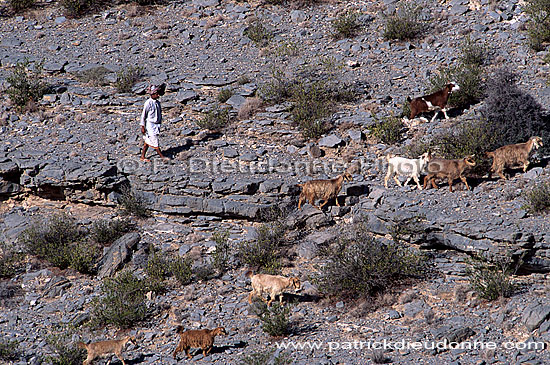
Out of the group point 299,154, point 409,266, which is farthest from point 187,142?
point 409,266

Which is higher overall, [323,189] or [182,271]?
[323,189]

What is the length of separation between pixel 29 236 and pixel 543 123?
39.6ft

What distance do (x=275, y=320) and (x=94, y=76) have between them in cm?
1152

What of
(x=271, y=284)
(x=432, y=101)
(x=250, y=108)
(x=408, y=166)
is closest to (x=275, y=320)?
(x=271, y=284)

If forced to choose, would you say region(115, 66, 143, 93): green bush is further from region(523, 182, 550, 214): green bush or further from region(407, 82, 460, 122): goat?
region(523, 182, 550, 214): green bush

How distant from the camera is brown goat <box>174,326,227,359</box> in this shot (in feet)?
33.8

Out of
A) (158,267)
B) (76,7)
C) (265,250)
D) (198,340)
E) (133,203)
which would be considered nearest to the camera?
(198,340)

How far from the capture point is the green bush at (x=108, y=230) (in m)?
13.7

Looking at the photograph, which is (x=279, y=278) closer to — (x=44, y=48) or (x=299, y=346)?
(x=299, y=346)

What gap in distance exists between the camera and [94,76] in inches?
746

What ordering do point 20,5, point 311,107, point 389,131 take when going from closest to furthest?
point 389,131
point 311,107
point 20,5

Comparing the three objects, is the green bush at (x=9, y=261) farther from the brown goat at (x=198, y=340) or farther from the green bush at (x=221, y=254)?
the brown goat at (x=198, y=340)

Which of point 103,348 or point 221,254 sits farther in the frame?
point 221,254

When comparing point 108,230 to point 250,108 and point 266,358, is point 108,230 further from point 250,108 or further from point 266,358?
point 266,358
